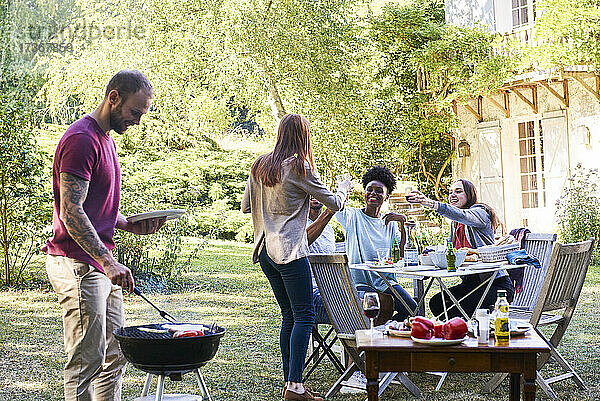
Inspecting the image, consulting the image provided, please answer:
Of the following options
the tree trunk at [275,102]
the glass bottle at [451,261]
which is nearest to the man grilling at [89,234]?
the glass bottle at [451,261]

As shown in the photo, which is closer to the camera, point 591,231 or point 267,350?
point 267,350

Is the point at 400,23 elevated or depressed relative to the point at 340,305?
elevated

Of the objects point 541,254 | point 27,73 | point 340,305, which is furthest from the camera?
point 27,73

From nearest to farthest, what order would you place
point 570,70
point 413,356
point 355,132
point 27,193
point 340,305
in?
point 413,356 → point 340,305 → point 27,193 → point 570,70 → point 355,132

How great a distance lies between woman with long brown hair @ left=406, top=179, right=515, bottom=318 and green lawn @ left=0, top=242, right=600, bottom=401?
493 millimetres

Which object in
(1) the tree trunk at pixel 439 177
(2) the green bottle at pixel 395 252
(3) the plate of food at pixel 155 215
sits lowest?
(2) the green bottle at pixel 395 252

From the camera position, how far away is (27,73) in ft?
60.8

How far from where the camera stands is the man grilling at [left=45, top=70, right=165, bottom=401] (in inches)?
114

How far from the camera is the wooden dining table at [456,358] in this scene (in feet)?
10.5

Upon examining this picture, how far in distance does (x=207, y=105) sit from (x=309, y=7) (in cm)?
306

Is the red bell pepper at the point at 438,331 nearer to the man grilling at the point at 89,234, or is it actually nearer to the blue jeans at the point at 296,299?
the blue jeans at the point at 296,299

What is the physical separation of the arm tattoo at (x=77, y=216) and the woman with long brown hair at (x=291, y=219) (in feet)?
4.74

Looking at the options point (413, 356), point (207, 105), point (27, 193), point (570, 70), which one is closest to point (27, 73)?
point (207, 105)

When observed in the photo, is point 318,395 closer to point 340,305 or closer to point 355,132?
point 340,305
